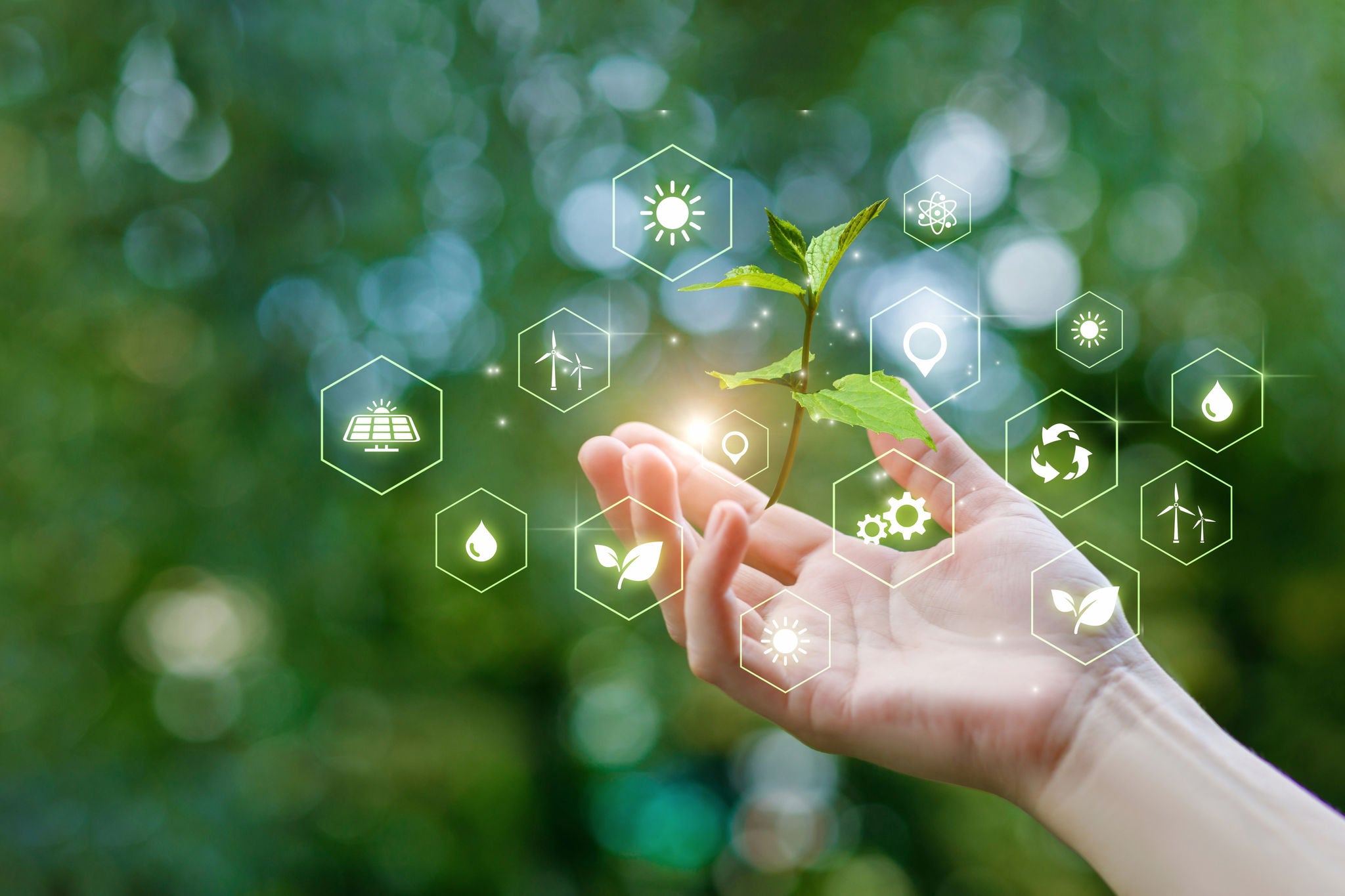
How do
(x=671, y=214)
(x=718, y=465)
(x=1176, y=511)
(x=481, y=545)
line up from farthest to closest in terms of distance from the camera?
Answer: (x=1176, y=511) < (x=671, y=214) < (x=481, y=545) < (x=718, y=465)

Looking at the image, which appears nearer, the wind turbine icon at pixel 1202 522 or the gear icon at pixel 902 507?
the gear icon at pixel 902 507

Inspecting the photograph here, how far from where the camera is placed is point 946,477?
2.18ft

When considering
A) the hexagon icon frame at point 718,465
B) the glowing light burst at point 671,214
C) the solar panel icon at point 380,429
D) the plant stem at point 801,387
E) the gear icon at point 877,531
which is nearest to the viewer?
the plant stem at point 801,387

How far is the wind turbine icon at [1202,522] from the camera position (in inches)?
49.3

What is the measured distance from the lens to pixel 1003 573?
629 mm

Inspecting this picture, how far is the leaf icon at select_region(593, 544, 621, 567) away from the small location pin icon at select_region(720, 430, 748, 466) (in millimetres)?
161

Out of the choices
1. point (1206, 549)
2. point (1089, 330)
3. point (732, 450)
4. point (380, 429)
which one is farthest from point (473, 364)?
point (1206, 549)

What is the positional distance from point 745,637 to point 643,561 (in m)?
0.10

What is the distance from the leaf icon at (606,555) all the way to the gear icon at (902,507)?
246mm

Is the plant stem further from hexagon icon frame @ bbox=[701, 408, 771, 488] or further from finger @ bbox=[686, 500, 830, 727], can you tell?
hexagon icon frame @ bbox=[701, 408, 771, 488]

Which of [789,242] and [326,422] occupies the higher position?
[789,242]

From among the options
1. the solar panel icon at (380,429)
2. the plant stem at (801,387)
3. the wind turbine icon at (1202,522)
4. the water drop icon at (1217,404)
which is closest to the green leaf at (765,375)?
the plant stem at (801,387)

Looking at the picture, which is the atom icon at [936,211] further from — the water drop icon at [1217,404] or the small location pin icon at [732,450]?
the water drop icon at [1217,404]

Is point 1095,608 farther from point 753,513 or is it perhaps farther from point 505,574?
point 505,574
